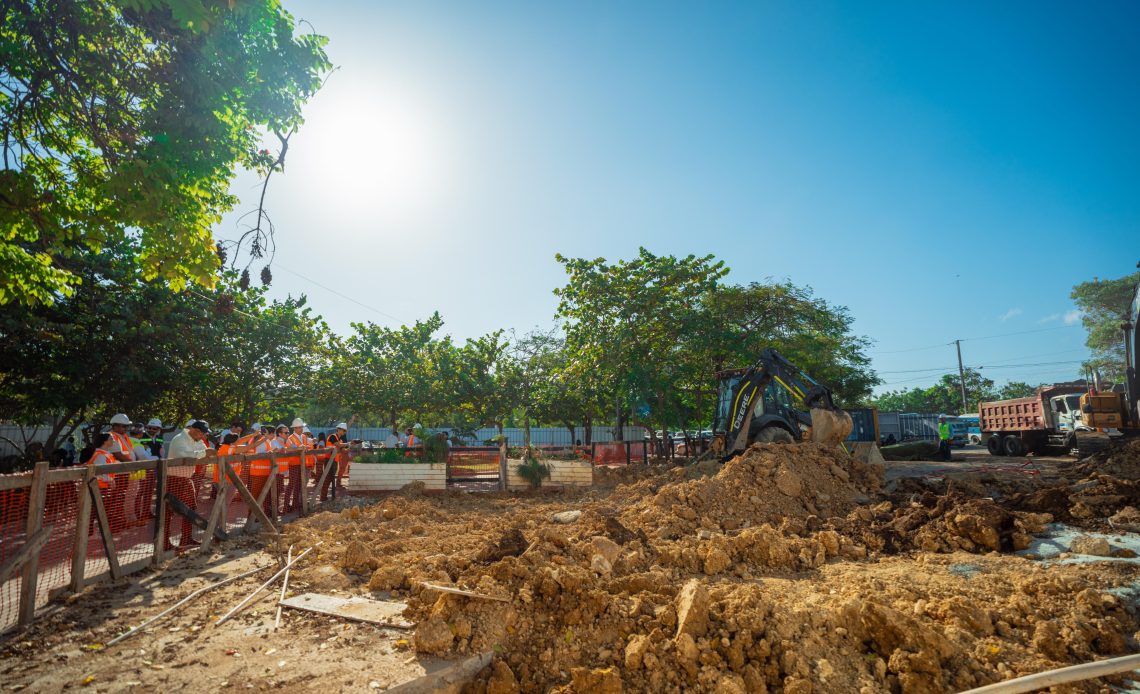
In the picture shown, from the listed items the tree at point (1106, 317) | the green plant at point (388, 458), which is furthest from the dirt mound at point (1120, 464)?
the tree at point (1106, 317)

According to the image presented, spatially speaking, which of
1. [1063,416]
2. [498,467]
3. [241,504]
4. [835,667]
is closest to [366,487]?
[498,467]

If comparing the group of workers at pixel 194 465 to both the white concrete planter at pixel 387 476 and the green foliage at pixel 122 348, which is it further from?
the green foliage at pixel 122 348

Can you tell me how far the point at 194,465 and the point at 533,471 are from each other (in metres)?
7.79

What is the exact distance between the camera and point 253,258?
5926 millimetres

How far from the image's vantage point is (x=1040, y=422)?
20781mm

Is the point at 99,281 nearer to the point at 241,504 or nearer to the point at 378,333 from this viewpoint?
the point at 241,504

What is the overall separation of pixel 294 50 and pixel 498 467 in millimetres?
9798

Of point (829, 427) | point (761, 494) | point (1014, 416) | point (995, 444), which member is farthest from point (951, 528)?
point (995, 444)

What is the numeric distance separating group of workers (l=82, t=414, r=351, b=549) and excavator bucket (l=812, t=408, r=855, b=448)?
9115 millimetres

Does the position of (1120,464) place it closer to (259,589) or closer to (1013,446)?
(259,589)

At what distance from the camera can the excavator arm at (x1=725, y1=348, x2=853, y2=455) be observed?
10.3 metres

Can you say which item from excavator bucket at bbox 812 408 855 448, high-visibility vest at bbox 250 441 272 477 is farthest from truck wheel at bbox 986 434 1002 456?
high-visibility vest at bbox 250 441 272 477

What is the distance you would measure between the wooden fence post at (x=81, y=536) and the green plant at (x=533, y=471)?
30.1ft

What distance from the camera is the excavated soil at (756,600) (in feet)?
11.2
